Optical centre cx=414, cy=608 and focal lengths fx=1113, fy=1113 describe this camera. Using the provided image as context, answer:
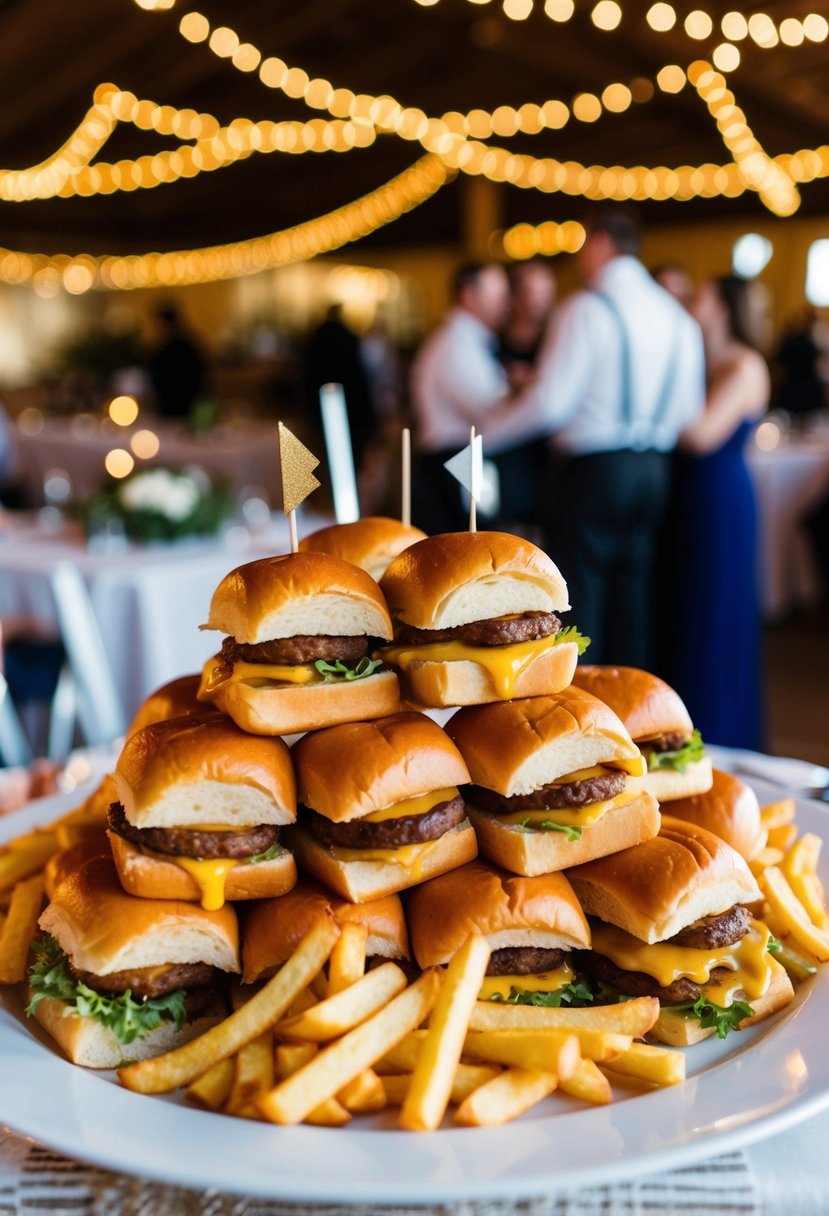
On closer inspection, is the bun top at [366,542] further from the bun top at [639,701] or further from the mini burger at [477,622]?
the bun top at [639,701]

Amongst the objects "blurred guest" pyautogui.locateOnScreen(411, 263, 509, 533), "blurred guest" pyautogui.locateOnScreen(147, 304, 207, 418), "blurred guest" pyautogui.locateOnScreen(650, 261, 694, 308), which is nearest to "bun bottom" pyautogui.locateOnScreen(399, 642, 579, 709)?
"blurred guest" pyautogui.locateOnScreen(411, 263, 509, 533)

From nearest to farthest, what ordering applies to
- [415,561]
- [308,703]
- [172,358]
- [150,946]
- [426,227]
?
Result: [150,946]
[308,703]
[415,561]
[172,358]
[426,227]

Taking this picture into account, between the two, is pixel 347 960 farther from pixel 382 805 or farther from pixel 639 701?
pixel 639 701

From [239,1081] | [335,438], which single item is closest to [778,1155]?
[239,1081]

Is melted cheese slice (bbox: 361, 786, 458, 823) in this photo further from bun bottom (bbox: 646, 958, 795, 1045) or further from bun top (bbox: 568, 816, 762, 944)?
bun bottom (bbox: 646, 958, 795, 1045)

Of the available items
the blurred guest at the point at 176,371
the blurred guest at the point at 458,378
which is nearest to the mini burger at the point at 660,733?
the blurred guest at the point at 458,378

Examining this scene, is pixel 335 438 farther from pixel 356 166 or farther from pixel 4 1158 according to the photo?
pixel 356 166
